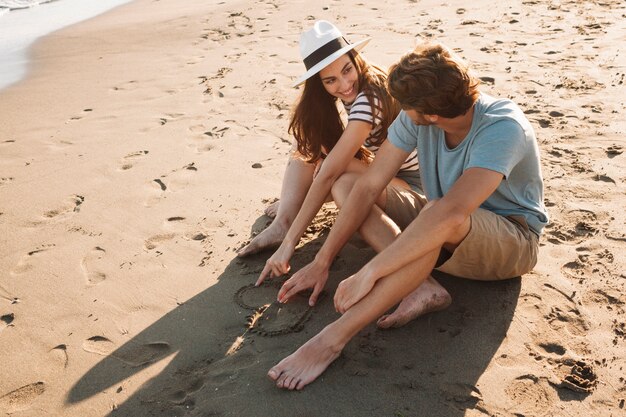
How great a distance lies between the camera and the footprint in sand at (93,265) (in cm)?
349

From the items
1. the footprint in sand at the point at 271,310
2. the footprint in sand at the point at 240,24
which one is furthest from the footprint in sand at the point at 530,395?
the footprint in sand at the point at 240,24

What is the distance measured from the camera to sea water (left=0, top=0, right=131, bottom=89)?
285 inches

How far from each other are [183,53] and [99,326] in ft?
15.0

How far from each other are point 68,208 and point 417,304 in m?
2.48

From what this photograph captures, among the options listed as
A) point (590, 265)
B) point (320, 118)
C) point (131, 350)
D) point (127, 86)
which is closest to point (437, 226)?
point (590, 265)

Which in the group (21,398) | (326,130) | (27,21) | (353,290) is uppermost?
(326,130)

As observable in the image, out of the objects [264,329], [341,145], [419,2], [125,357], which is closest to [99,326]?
[125,357]

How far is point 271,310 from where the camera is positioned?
124 inches

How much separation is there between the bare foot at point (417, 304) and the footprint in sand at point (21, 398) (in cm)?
151

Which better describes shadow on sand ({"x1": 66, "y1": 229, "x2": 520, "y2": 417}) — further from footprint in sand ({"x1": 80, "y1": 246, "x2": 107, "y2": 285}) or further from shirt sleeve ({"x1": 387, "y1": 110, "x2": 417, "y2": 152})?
shirt sleeve ({"x1": 387, "y1": 110, "x2": 417, "y2": 152})

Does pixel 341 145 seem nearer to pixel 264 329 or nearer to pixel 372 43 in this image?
pixel 264 329

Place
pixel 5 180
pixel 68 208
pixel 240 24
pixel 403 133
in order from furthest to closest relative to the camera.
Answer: pixel 240 24
pixel 5 180
pixel 68 208
pixel 403 133

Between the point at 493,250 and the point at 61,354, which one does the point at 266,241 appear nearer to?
the point at 61,354

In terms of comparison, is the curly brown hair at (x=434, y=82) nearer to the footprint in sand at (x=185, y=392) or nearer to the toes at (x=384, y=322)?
the toes at (x=384, y=322)
